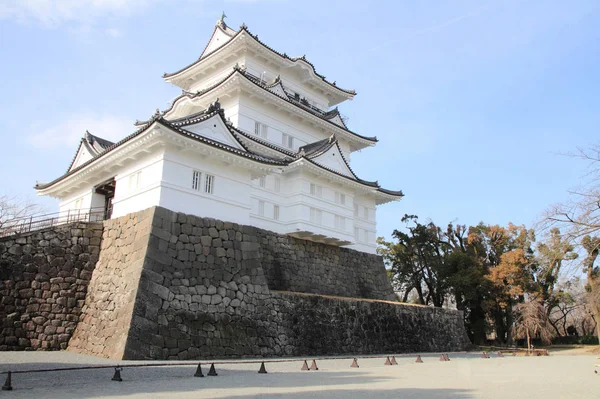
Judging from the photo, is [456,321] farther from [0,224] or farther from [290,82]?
[0,224]

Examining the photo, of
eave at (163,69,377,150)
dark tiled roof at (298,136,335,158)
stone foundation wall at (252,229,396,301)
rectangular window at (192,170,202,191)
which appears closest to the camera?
rectangular window at (192,170,202,191)

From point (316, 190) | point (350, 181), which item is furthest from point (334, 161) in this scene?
point (316, 190)

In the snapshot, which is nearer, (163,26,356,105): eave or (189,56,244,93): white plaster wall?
(163,26,356,105): eave

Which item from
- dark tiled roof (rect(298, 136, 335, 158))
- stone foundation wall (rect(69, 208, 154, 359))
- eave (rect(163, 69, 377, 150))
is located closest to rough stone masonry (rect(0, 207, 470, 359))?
stone foundation wall (rect(69, 208, 154, 359))

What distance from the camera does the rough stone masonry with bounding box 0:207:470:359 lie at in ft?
43.2

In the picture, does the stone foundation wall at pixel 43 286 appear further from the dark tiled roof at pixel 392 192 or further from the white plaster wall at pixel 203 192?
the dark tiled roof at pixel 392 192

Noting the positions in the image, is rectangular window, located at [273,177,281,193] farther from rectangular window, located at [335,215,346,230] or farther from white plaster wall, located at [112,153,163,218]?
white plaster wall, located at [112,153,163,218]

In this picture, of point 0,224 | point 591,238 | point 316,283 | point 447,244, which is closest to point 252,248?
point 316,283

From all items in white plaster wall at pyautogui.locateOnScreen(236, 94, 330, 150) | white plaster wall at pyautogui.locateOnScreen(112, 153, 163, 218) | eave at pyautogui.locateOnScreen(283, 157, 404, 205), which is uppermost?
white plaster wall at pyautogui.locateOnScreen(236, 94, 330, 150)

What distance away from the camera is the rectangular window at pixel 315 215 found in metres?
21.8

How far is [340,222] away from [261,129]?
6474mm

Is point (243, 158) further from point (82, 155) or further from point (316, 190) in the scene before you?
point (82, 155)

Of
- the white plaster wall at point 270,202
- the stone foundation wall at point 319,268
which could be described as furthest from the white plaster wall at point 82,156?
the stone foundation wall at point 319,268

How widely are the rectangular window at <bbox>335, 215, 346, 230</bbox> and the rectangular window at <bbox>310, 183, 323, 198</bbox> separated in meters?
1.55
